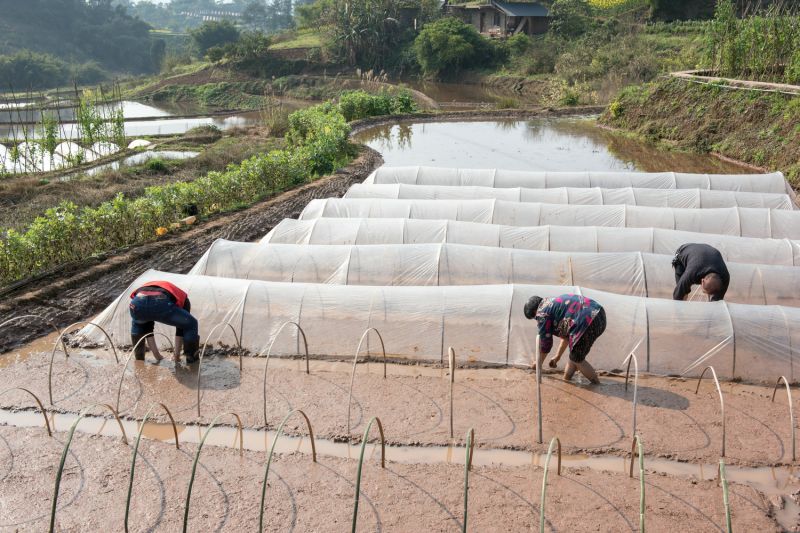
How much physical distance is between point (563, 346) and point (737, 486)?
8.11ft

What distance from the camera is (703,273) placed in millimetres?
8984

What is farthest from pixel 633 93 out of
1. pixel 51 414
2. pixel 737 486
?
pixel 51 414

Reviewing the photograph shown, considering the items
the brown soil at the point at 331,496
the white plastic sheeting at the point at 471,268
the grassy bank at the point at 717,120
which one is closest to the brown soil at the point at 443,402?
the brown soil at the point at 331,496

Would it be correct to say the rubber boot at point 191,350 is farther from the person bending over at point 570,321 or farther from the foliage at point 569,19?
the foliage at point 569,19

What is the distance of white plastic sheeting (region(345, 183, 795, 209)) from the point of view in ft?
48.0

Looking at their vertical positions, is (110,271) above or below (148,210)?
below

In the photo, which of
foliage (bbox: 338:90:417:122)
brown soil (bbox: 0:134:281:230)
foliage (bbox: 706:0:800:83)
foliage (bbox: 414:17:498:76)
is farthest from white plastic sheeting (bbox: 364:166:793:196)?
foliage (bbox: 414:17:498:76)

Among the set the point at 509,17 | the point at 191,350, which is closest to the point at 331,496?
the point at 191,350

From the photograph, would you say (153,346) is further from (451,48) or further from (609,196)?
(451,48)

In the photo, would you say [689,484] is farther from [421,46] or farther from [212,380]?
[421,46]

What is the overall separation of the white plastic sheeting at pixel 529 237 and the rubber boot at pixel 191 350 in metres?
4.20

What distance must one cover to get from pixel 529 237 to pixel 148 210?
836 centimetres

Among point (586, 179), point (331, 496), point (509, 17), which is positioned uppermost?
point (509, 17)

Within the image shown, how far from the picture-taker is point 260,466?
6.55m
